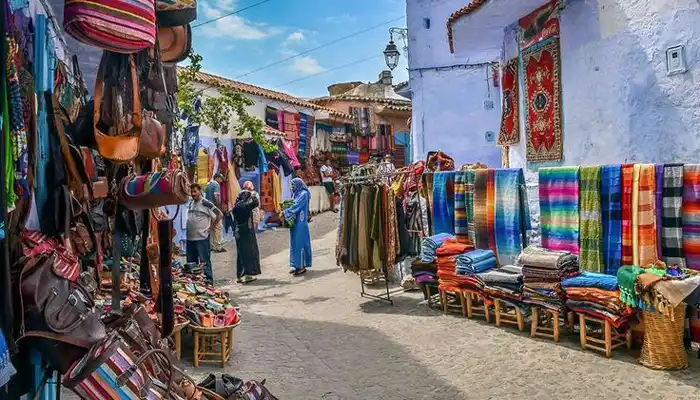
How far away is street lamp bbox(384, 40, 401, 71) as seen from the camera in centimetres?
1341

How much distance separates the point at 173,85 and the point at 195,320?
221 centimetres

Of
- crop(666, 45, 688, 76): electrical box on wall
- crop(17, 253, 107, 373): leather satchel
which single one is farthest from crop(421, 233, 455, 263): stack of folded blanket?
crop(17, 253, 107, 373): leather satchel

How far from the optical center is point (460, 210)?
6910mm

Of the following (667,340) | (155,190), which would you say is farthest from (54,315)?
(667,340)

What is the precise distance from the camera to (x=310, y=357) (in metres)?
5.34

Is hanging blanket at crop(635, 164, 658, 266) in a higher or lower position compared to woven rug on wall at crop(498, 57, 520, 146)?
lower

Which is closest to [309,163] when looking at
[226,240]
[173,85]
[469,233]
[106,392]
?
[226,240]

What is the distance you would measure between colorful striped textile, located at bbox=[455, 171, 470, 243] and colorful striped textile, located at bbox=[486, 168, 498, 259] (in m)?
0.45

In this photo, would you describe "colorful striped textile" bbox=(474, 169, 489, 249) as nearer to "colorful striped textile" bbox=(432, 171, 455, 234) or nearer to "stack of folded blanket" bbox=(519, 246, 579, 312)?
"colorful striped textile" bbox=(432, 171, 455, 234)

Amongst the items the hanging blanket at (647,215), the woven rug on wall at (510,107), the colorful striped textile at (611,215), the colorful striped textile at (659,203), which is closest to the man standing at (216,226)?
the woven rug on wall at (510,107)

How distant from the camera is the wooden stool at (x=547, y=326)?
5.36m

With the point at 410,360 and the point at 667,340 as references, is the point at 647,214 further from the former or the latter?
the point at 410,360

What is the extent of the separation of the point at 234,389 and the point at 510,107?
5715 millimetres

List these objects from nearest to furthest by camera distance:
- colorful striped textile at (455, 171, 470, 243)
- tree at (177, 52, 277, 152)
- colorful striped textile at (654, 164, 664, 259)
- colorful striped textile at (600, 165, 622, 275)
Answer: colorful striped textile at (654, 164, 664, 259), colorful striped textile at (600, 165, 622, 275), colorful striped textile at (455, 171, 470, 243), tree at (177, 52, 277, 152)
